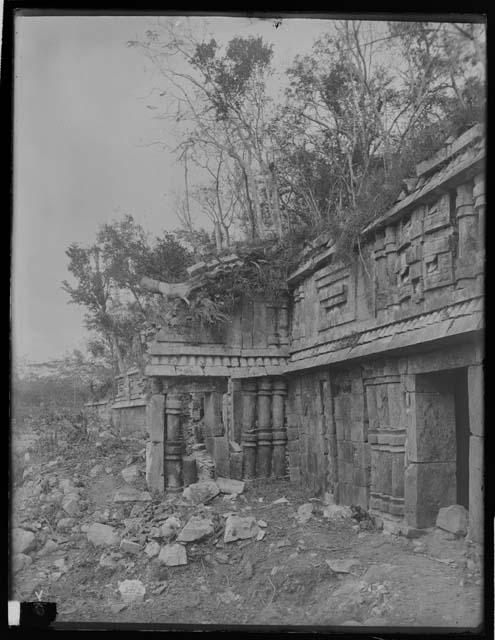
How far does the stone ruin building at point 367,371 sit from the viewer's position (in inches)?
216

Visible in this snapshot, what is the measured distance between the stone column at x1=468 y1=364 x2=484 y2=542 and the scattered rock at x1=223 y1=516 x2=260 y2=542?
2.20m

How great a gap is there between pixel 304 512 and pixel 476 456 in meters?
2.34

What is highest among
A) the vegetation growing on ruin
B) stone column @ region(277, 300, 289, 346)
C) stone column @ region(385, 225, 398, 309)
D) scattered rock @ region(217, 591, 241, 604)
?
the vegetation growing on ruin

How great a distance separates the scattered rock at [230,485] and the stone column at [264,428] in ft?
0.95

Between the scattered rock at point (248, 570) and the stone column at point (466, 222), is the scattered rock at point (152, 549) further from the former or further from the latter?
the stone column at point (466, 222)

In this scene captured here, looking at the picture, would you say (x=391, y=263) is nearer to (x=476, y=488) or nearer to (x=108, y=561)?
(x=476, y=488)

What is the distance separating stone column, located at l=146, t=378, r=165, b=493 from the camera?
288 inches

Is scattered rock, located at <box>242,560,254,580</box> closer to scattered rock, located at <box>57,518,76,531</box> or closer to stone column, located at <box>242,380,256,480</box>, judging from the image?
stone column, located at <box>242,380,256,480</box>

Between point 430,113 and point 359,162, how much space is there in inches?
34.1

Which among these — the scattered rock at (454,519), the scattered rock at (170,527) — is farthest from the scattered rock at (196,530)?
the scattered rock at (454,519)

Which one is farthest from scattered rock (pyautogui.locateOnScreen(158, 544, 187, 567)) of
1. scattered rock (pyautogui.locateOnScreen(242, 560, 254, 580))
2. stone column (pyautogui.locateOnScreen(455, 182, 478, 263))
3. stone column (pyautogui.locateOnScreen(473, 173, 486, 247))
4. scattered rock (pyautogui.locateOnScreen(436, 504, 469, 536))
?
stone column (pyautogui.locateOnScreen(473, 173, 486, 247))

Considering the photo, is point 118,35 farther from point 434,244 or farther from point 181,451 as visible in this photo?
point 181,451

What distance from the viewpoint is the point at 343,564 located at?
577cm

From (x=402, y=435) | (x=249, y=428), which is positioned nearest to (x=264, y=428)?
(x=249, y=428)
